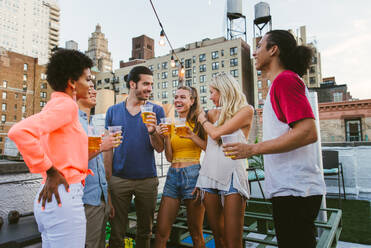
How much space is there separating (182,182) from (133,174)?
514 mm

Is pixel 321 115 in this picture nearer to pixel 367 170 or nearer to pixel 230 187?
pixel 367 170

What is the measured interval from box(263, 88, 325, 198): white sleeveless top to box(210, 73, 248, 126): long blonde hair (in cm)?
70

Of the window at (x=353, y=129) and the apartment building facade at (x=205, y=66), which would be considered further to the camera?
the apartment building facade at (x=205, y=66)

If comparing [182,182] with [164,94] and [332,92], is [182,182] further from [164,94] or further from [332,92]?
[164,94]

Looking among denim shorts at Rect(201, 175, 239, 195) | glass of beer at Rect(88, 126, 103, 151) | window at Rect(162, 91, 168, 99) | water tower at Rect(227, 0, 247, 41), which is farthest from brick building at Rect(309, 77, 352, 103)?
glass of beer at Rect(88, 126, 103, 151)

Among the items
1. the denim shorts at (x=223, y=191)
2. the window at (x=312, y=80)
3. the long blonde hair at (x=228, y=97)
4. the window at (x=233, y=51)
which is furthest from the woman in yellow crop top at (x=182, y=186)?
the window at (x=312, y=80)

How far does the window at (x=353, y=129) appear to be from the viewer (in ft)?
102

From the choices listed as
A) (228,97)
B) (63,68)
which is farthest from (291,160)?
(63,68)

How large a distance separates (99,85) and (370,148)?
226ft

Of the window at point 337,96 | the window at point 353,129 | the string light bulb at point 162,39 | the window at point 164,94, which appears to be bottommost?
the window at point 353,129

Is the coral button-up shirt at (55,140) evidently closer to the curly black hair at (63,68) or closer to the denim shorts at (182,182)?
the curly black hair at (63,68)

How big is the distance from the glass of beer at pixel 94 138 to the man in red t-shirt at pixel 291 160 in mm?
913

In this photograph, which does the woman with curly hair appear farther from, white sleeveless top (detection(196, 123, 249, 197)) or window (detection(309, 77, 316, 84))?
window (detection(309, 77, 316, 84))

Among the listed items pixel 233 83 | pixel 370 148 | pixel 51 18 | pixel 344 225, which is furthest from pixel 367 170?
pixel 51 18
